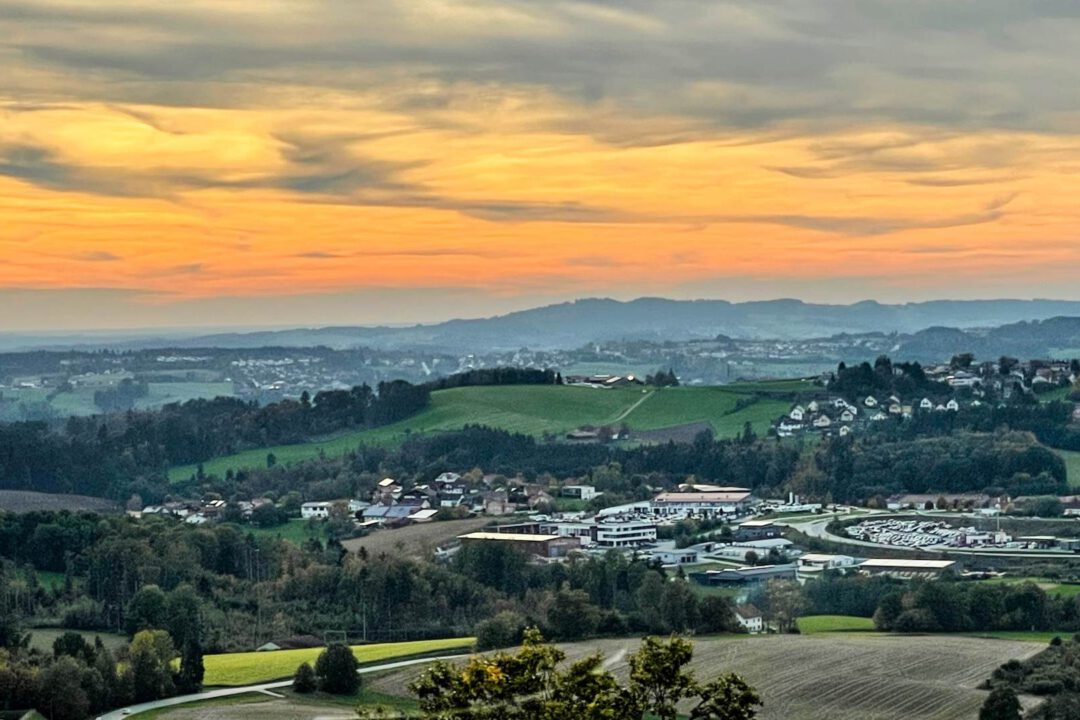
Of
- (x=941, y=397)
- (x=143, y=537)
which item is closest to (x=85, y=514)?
(x=143, y=537)

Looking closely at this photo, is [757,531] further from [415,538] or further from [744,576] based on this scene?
[415,538]

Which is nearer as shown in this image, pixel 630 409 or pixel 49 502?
pixel 49 502

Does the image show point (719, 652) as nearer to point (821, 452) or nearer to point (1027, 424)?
point (821, 452)

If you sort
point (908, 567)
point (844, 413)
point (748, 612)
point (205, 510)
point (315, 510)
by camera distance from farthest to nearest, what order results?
point (844, 413)
point (205, 510)
point (315, 510)
point (908, 567)
point (748, 612)

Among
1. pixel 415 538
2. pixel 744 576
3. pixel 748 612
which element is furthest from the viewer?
pixel 415 538

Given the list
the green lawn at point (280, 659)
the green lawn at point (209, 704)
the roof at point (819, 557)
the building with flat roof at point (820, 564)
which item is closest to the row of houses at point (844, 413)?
the roof at point (819, 557)

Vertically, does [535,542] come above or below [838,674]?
below

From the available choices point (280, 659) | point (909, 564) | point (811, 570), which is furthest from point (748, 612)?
point (280, 659)

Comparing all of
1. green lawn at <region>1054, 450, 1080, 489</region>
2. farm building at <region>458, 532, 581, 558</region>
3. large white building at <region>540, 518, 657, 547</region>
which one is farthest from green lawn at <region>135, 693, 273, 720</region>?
green lawn at <region>1054, 450, 1080, 489</region>
